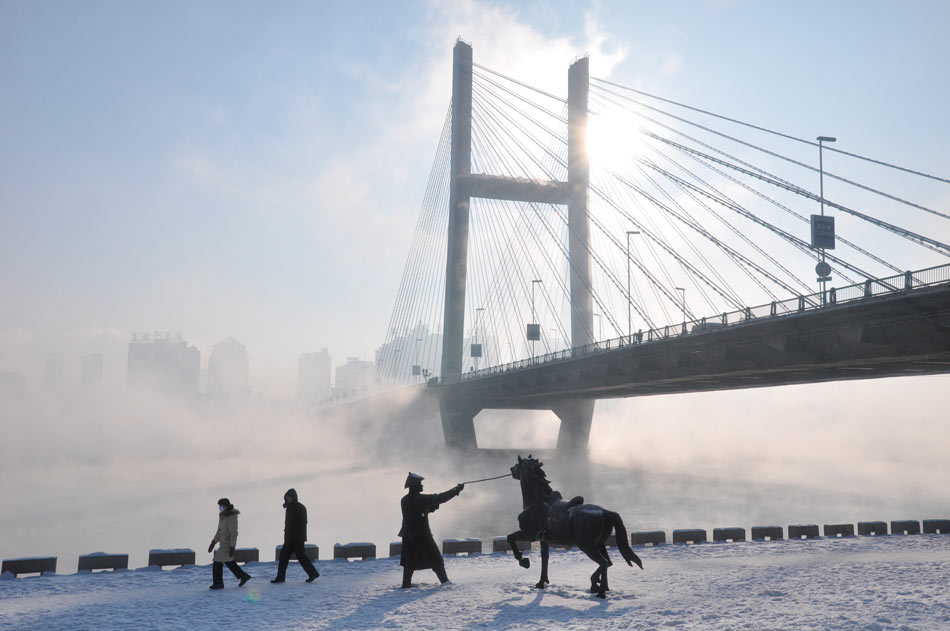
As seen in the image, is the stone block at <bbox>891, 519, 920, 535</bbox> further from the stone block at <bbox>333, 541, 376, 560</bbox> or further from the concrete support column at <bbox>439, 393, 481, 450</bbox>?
the concrete support column at <bbox>439, 393, 481, 450</bbox>

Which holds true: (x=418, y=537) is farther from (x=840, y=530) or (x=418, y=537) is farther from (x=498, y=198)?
(x=498, y=198)

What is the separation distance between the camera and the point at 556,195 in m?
67.1

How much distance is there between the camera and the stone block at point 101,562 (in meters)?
15.0

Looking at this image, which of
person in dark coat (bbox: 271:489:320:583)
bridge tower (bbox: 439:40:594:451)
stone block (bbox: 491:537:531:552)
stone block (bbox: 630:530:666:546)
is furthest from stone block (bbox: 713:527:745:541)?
bridge tower (bbox: 439:40:594:451)

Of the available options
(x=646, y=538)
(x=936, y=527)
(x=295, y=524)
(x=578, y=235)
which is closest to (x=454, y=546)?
(x=646, y=538)

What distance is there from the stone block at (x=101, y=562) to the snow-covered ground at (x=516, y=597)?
0.63 m

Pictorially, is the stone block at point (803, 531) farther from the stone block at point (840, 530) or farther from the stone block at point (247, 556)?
the stone block at point (247, 556)

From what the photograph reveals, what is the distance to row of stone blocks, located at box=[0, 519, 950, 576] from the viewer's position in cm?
1490

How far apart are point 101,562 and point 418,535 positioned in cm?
646

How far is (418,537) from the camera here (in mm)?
13555

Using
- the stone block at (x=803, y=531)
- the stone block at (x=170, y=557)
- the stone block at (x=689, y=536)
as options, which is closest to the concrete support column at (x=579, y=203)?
the stone block at (x=803, y=531)

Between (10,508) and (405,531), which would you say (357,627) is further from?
(10,508)

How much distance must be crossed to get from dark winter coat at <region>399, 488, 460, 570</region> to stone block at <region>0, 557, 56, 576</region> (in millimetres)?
6876

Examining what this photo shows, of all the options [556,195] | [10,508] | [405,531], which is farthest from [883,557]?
[10,508]
